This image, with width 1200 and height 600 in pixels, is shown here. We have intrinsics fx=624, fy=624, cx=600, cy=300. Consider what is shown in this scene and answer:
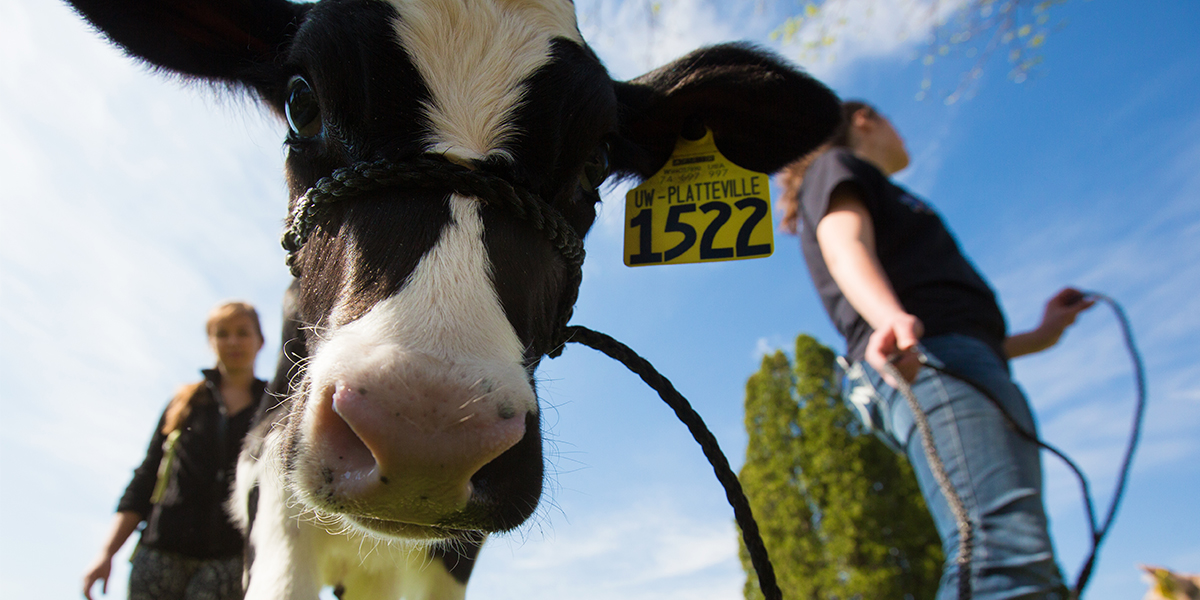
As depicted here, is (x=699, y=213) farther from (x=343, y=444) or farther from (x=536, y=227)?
(x=343, y=444)

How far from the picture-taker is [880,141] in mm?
3021

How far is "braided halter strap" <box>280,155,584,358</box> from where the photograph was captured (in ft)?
4.12

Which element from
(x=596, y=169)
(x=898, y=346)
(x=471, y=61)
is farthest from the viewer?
(x=596, y=169)

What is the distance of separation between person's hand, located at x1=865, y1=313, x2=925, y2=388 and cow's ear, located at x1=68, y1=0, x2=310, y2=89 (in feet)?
6.46

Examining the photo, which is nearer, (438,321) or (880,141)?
(438,321)

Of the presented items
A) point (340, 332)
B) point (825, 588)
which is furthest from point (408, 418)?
point (825, 588)

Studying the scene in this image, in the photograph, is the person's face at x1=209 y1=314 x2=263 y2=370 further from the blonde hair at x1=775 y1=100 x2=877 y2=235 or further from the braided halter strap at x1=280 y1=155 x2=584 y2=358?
the blonde hair at x1=775 y1=100 x2=877 y2=235

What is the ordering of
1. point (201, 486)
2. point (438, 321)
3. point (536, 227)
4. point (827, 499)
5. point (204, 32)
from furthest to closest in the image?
point (827, 499) < point (201, 486) < point (204, 32) < point (536, 227) < point (438, 321)

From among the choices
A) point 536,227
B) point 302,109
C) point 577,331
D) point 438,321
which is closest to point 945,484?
point 577,331

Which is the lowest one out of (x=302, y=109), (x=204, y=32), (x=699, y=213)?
(x=302, y=109)

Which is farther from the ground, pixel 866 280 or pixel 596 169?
pixel 596 169

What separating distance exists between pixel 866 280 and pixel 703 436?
721 millimetres

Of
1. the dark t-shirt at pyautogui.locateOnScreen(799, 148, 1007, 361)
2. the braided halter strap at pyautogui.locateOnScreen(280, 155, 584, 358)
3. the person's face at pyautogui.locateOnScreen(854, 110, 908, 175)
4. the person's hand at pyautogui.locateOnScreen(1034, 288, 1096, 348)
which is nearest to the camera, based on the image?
the braided halter strap at pyautogui.locateOnScreen(280, 155, 584, 358)

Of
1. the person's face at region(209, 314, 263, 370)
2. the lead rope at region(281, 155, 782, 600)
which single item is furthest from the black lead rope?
the person's face at region(209, 314, 263, 370)
